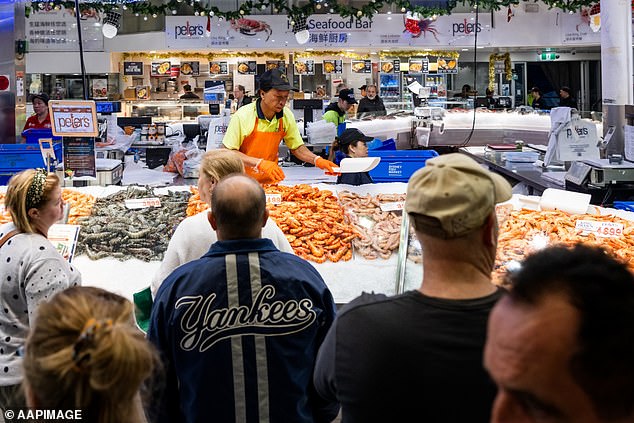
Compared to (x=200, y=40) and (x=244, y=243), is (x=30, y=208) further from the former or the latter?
(x=200, y=40)

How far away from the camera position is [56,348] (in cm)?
134

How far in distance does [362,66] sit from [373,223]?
51.3ft

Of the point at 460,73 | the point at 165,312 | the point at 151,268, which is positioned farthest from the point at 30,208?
the point at 460,73

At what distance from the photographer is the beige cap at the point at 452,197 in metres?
1.64

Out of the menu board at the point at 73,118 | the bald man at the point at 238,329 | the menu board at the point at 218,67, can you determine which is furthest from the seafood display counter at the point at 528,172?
the menu board at the point at 218,67

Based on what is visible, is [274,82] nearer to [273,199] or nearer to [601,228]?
[273,199]

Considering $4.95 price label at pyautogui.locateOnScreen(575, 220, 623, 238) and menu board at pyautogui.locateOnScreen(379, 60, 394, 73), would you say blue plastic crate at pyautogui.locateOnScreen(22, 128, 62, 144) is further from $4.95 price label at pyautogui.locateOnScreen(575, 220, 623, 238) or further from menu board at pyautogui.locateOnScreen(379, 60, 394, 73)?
menu board at pyautogui.locateOnScreen(379, 60, 394, 73)

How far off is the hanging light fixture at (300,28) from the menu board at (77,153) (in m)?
11.6

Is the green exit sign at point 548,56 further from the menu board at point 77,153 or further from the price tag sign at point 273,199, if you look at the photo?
the price tag sign at point 273,199

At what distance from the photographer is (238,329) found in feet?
7.46

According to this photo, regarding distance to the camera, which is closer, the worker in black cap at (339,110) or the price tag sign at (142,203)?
the price tag sign at (142,203)

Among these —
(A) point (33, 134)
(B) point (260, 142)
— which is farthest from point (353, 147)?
(A) point (33, 134)

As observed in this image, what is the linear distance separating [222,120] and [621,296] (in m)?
7.95

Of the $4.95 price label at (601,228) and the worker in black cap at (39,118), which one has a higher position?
the worker in black cap at (39,118)
